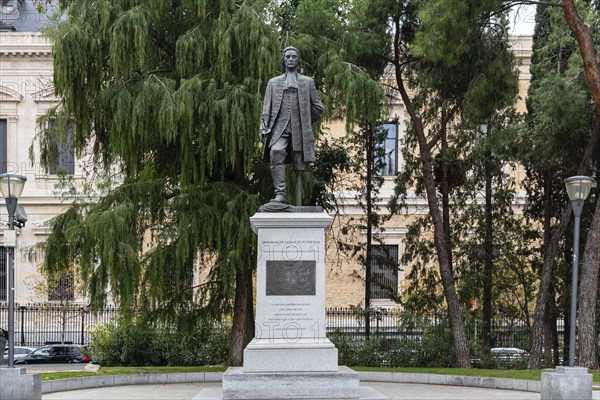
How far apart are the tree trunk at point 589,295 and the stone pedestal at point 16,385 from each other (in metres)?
12.1

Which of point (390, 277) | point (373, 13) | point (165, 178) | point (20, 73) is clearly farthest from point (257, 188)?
point (20, 73)

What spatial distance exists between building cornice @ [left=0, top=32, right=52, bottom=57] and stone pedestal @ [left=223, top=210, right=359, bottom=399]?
1143 inches

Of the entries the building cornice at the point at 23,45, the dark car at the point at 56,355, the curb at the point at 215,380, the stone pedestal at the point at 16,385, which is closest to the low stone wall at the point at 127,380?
the curb at the point at 215,380

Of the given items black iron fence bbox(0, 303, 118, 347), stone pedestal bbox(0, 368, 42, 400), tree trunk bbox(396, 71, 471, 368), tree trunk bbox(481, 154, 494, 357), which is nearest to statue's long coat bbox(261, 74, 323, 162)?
stone pedestal bbox(0, 368, 42, 400)

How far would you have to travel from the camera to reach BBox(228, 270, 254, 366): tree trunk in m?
20.8

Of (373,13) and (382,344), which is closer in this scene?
(373,13)

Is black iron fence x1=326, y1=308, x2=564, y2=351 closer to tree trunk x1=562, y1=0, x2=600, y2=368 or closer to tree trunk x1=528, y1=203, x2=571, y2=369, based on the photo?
tree trunk x1=528, y1=203, x2=571, y2=369

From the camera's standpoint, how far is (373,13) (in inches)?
916

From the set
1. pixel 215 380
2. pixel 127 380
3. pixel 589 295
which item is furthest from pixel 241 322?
pixel 589 295

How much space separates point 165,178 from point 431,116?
9.03m

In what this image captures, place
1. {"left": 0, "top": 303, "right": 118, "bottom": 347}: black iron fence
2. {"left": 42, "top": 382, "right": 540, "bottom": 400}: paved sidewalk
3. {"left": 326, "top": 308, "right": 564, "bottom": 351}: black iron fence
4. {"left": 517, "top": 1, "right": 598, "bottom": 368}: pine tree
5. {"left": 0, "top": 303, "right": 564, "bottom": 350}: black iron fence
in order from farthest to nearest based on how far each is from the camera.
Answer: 1. {"left": 0, "top": 303, "right": 118, "bottom": 347}: black iron fence
2. {"left": 0, "top": 303, "right": 564, "bottom": 350}: black iron fence
3. {"left": 326, "top": 308, "right": 564, "bottom": 351}: black iron fence
4. {"left": 517, "top": 1, "right": 598, "bottom": 368}: pine tree
5. {"left": 42, "top": 382, "right": 540, "bottom": 400}: paved sidewalk

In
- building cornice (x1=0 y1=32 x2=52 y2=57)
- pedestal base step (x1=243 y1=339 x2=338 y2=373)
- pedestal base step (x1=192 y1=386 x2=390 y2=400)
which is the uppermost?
building cornice (x1=0 y1=32 x2=52 y2=57)

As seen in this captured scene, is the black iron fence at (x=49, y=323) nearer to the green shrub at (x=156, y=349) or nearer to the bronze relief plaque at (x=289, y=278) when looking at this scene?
the green shrub at (x=156, y=349)

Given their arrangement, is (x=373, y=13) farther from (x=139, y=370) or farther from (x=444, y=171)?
(x=139, y=370)
